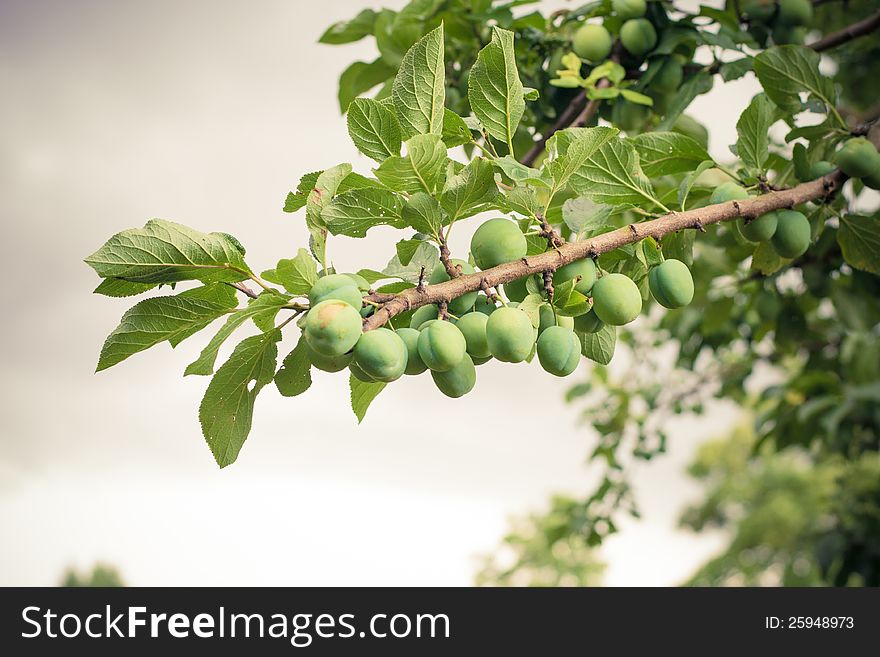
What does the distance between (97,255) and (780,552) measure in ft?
40.8

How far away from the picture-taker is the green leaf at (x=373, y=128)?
0.91m

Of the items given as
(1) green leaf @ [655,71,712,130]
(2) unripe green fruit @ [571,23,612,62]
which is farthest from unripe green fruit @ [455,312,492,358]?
(2) unripe green fruit @ [571,23,612,62]

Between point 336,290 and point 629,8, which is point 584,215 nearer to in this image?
point 336,290

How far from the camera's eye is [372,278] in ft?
3.08

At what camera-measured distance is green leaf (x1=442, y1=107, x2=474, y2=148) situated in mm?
971

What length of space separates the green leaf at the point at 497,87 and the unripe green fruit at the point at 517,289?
185mm

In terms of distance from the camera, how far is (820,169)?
1.35 metres

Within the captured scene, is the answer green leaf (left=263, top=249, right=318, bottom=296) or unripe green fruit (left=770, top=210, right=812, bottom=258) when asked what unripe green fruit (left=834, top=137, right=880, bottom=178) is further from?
green leaf (left=263, top=249, right=318, bottom=296)

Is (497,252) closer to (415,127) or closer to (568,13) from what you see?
(415,127)

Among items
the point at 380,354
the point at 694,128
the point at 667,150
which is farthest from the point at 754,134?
the point at 380,354

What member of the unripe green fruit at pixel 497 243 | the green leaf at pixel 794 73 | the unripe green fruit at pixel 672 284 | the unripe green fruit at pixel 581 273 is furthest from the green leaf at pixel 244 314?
the green leaf at pixel 794 73

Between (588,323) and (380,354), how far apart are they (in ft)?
1.09

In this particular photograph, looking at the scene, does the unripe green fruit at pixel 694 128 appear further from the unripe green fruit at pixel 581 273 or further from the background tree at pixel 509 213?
the unripe green fruit at pixel 581 273

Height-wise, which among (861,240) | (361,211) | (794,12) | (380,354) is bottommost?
(380,354)
